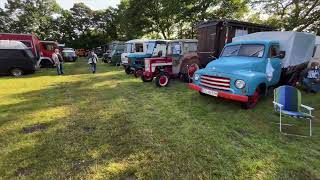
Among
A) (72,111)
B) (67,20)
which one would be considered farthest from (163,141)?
(67,20)

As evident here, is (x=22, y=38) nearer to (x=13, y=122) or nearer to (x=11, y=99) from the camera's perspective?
(x=11, y=99)

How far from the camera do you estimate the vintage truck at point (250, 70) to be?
676cm

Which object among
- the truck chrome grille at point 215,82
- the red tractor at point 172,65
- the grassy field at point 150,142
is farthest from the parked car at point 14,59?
the truck chrome grille at point 215,82

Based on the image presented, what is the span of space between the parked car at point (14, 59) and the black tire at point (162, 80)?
998 centimetres

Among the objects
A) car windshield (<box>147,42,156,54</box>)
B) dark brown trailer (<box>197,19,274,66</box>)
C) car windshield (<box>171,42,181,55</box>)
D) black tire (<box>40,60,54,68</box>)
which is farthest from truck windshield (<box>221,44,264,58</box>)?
black tire (<box>40,60,54,68</box>)

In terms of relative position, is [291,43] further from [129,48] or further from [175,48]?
[129,48]

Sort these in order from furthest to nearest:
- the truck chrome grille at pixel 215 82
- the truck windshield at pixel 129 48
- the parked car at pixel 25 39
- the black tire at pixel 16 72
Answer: the parked car at pixel 25 39
the truck windshield at pixel 129 48
the black tire at pixel 16 72
the truck chrome grille at pixel 215 82

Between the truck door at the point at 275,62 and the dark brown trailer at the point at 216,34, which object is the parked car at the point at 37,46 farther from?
the truck door at the point at 275,62

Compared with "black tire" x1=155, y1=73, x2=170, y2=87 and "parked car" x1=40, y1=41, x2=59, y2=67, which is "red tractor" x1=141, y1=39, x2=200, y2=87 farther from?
"parked car" x1=40, y1=41, x2=59, y2=67

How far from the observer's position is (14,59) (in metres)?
15.9

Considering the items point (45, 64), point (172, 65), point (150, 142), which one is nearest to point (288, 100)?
point (150, 142)

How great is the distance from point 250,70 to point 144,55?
7.44 metres

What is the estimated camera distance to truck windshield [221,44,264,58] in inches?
312

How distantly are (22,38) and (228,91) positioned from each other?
1756 centimetres
